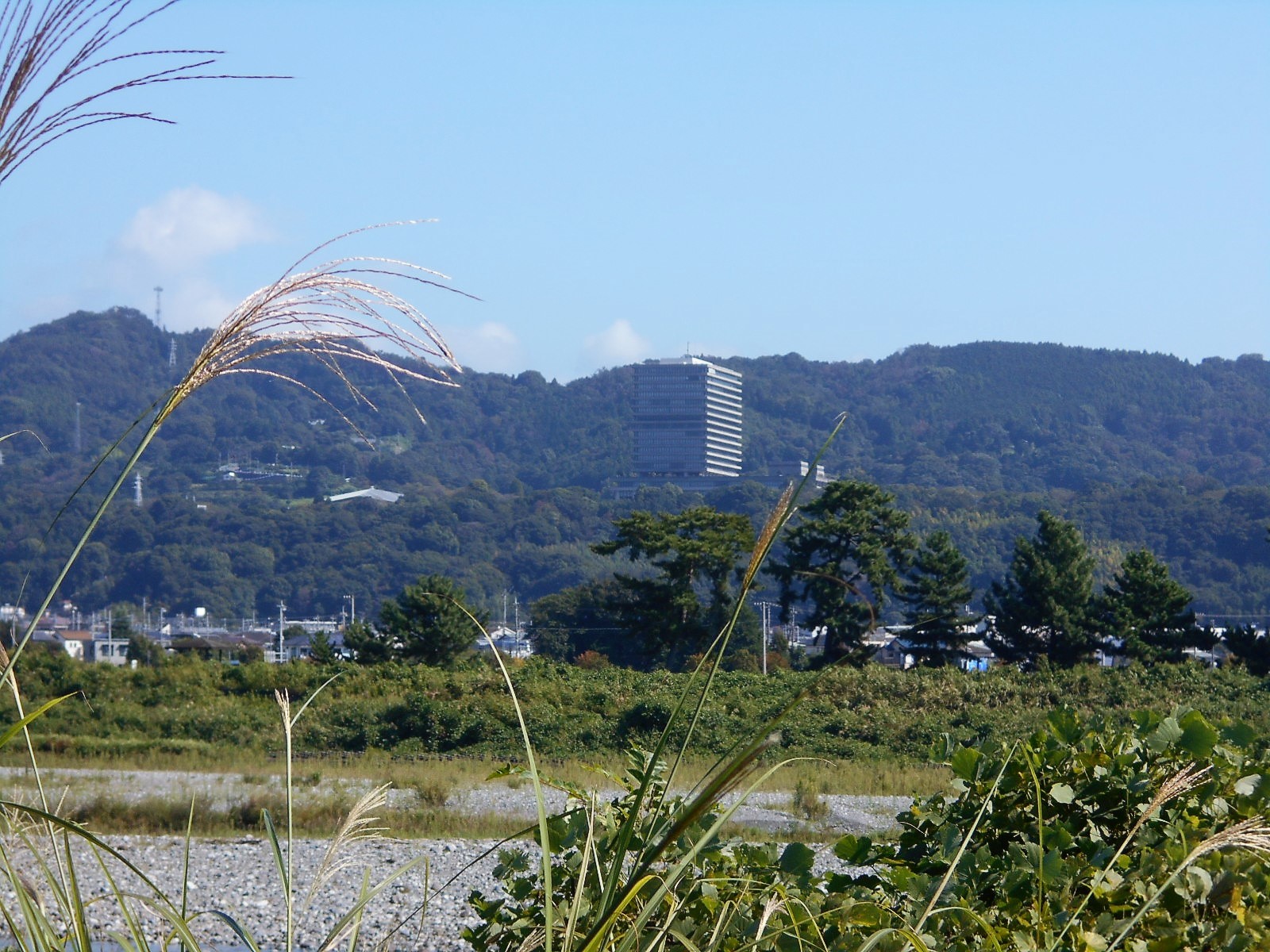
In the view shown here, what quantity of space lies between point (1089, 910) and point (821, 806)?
11.8m

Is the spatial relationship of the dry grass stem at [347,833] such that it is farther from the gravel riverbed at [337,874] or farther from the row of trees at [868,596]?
the row of trees at [868,596]

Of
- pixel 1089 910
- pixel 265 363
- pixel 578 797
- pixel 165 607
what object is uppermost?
pixel 265 363

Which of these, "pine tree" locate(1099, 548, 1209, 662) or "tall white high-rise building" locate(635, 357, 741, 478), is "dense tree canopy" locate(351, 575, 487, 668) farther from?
"tall white high-rise building" locate(635, 357, 741, 478)

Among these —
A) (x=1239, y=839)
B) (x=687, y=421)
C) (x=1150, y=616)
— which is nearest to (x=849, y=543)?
(x=1150, y=616)

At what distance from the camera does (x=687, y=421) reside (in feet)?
394

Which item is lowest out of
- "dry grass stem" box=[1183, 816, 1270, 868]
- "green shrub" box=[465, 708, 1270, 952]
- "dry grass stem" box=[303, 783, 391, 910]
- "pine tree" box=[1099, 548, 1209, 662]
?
"pine tree" box=[1099, 548, 1209, 662]

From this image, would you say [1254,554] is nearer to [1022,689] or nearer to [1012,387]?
[1022,689]

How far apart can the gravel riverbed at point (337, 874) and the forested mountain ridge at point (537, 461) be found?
2686cm

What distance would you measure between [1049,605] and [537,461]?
89802 mm

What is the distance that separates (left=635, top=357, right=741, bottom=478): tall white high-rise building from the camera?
389 ft

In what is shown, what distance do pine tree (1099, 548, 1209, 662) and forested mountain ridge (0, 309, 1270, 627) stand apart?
25.2 m

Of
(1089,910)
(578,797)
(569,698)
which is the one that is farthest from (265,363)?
(569,698)

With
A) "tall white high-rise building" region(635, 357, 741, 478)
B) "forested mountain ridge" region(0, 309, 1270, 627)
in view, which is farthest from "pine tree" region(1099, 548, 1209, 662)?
"tall white high-rise building" region(635, 357, 741, 478)

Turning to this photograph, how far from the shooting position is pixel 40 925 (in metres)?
1.33
